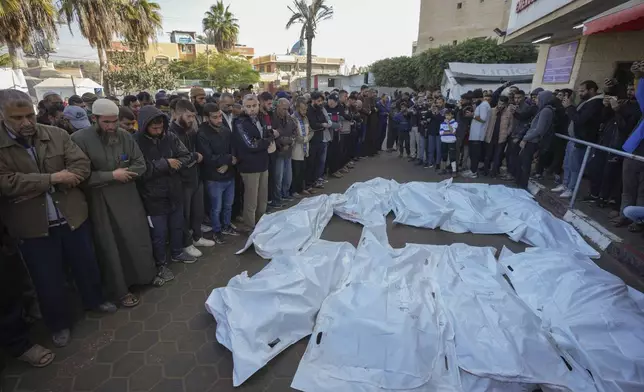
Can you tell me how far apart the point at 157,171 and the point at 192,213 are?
1065 millimetres

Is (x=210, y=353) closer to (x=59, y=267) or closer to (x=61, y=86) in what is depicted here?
(x=59, y=267)

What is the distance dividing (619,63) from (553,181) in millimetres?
3569

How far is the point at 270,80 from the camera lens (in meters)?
51.1

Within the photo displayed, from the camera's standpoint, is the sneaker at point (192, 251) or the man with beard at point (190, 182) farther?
the sneaker at point (192, 251)

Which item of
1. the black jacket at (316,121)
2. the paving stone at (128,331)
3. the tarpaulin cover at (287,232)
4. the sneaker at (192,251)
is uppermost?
the black jacket at (316,121)

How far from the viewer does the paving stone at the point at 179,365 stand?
236 cm

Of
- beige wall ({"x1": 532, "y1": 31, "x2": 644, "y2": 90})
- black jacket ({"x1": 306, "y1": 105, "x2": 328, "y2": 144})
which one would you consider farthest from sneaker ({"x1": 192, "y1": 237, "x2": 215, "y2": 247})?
beige wall ({"x1": 532, "y1": 31, "x2": 644, "y2": 90})

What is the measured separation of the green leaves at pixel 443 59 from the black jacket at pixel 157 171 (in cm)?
1805

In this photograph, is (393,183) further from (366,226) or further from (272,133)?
(272,133)

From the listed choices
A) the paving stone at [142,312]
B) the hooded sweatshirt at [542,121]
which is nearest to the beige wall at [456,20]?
the hooded sweatshirt at [542,121]

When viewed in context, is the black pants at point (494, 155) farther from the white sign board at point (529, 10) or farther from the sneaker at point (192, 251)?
the sneaker at point (192, 251)

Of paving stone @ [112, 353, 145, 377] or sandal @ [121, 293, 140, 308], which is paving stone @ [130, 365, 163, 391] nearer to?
paving stone @ [112, 353, 145, 377]

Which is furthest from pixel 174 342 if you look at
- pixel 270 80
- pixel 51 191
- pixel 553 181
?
pixel 270 80

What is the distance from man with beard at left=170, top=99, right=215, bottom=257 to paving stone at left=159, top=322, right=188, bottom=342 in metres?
1.23
